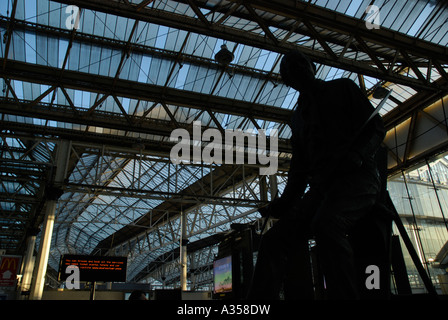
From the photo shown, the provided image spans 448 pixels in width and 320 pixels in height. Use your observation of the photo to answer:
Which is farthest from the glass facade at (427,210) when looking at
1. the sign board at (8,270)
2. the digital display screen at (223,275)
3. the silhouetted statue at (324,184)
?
the sign board at (8,270)

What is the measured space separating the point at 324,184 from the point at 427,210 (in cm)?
1863

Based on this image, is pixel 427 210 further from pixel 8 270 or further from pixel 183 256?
pixel 8 270

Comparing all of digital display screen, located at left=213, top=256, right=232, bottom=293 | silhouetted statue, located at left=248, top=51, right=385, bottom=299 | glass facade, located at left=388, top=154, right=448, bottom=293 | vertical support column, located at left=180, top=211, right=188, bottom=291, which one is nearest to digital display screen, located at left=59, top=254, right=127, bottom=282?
digital display screen, located at left=213, top=256, right=232, bottom=293

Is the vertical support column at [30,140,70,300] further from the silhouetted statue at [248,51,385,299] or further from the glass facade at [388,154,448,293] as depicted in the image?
the glass facade at [388,154,448,293]

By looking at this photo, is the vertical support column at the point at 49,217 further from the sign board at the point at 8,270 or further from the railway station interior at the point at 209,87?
the sign board at the point at 8,270

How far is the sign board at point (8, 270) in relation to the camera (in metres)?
19.7

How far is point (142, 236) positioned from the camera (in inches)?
1535

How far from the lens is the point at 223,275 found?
47.0ft

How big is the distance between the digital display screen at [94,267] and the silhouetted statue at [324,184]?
13901 millimetres

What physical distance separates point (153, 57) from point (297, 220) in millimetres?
14579

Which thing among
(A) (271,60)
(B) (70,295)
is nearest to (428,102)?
(A) (271,60)

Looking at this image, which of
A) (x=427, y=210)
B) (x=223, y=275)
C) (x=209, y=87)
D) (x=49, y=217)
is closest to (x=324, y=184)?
(x=223, y=275)

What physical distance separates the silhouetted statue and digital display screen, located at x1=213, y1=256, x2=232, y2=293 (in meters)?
11.0

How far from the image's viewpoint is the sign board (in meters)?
19.7
